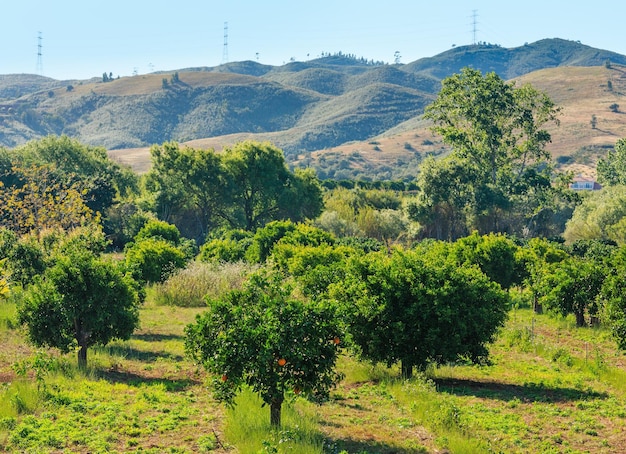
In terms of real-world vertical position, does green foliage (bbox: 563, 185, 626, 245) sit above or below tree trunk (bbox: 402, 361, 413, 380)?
above

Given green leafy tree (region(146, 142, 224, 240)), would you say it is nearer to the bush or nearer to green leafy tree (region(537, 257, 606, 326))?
the bush

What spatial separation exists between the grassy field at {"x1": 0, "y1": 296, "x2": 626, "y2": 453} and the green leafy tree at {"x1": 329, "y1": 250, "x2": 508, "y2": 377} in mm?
833

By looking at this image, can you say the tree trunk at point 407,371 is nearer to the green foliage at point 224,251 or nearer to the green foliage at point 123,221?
the green foliage at point 224,251

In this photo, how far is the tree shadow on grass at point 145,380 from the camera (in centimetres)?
1466

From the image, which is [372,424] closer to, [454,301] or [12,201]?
[454,301]

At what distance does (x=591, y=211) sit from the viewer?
179 feet

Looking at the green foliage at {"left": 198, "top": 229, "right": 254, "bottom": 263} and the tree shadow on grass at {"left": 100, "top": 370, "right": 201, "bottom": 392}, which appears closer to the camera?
the tree shadow on grass at {"left": 100, "top": 370, "right": 201, "bottom": 392}

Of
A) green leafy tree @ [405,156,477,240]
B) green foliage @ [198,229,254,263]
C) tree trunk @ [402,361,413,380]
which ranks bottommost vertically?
tree trunk @ [402,361,413,380]

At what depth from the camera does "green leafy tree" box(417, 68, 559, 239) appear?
172 feet

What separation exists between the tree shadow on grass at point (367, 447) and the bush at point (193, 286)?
18.0 meters

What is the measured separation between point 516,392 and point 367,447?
17.1 feet

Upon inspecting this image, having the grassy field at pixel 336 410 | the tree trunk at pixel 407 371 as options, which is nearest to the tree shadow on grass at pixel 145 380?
the grassy field at pixel 336 410

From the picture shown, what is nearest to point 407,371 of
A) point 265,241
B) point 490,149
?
point 265,241

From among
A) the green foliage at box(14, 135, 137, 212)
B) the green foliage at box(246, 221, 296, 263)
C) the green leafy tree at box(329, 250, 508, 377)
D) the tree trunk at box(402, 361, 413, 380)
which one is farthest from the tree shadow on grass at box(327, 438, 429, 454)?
the green foliage at box(14, 135, 137, 212)
